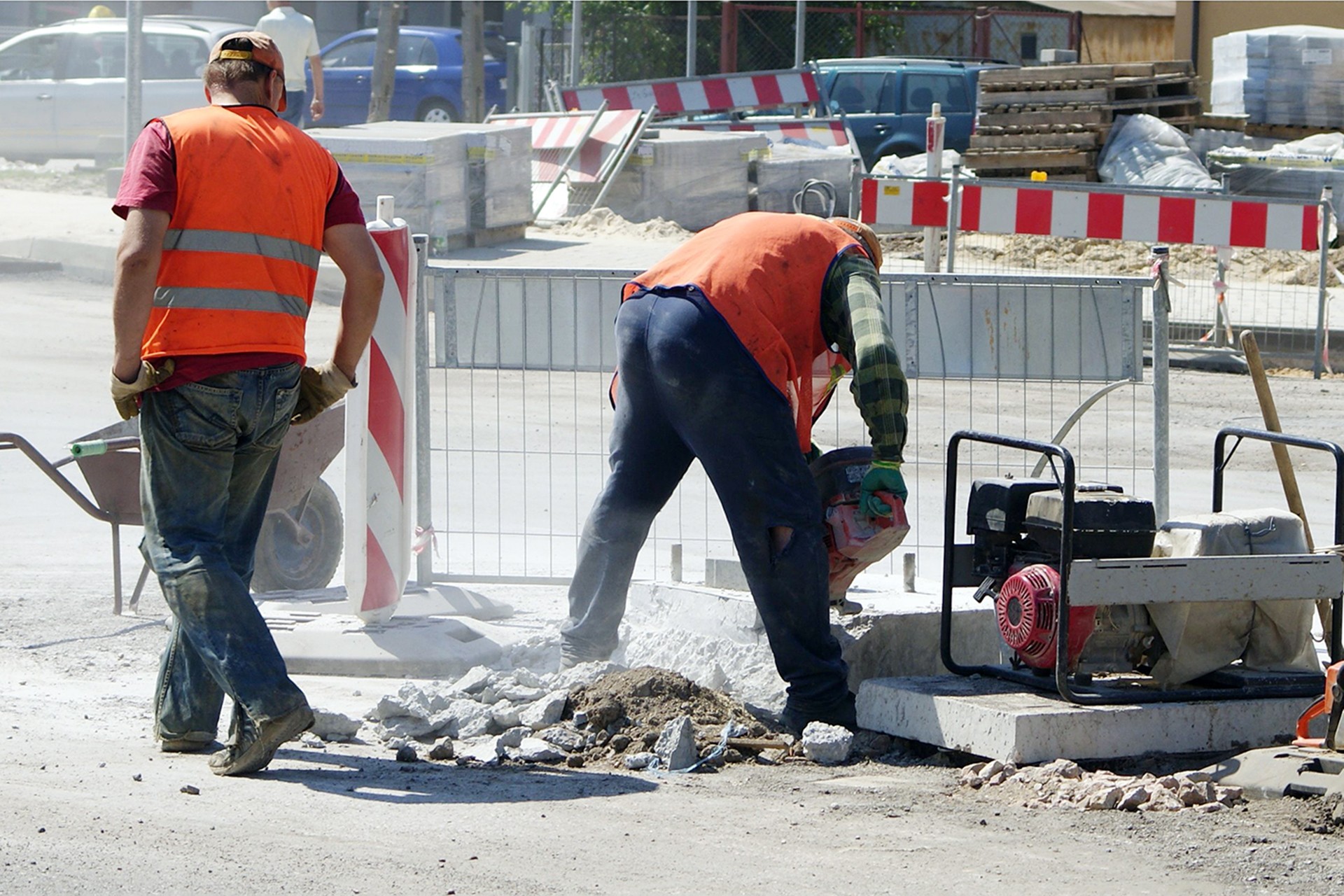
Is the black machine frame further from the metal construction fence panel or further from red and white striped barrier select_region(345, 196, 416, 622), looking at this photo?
red and white striped barrier select_region(345, 196, 416, 622)

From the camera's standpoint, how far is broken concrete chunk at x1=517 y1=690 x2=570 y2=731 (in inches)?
197

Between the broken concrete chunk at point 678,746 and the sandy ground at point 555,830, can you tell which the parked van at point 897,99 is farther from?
the broken concrete chunk at point 678,746

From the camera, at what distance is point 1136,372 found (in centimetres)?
666

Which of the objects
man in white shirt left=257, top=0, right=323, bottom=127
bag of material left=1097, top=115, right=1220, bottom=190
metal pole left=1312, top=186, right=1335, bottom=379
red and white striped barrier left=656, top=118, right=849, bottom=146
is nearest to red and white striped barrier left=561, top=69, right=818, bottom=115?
red and white striped barrier left=656, top=118, right=849, bottom=146

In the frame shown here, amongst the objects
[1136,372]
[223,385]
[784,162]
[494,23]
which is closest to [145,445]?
[223,385]

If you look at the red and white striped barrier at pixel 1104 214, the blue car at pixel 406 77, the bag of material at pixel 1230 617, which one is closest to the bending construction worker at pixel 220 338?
the bag of material at pixel 1230 617

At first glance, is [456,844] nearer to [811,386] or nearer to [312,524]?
[811,386]

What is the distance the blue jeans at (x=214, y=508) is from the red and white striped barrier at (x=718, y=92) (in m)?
20.1

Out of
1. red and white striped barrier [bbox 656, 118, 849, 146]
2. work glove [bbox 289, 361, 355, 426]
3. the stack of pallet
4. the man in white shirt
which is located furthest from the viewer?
red and white striped barrier [bbox 656, 118, 849, 146]

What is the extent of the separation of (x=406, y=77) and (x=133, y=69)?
12.3 metres

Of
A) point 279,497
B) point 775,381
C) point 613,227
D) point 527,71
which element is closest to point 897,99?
point 527,71

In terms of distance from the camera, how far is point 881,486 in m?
4.78

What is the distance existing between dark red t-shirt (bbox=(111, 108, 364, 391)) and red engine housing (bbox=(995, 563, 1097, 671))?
2.11 m

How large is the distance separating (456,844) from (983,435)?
1.91 meters
